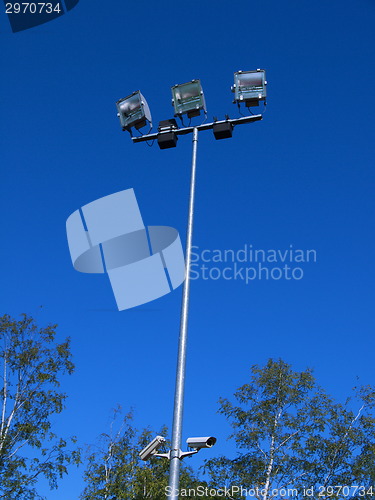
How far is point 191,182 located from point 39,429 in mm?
12946

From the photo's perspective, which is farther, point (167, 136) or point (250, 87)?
point (250, 87)

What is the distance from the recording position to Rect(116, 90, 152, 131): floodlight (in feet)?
37.2

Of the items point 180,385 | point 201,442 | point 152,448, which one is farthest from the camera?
point 180,385

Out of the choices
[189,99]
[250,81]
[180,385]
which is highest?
[250,81]

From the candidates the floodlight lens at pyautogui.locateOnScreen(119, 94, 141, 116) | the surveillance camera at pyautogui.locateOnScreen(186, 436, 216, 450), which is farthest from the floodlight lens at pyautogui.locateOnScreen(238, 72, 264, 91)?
the surveillance camera at pyautogui.locateOnScreen(186, 436, 216, 450)

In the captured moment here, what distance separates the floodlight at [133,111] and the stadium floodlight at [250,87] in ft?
6.48

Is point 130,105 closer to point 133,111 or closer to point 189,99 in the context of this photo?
point 133,111

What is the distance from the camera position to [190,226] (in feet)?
31.5

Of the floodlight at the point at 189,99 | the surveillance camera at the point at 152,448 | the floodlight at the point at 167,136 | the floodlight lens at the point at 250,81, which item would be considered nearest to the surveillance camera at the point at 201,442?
the surveillance camera at the point at 152,448

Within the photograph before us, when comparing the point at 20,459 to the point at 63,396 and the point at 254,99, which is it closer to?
the point at 63,396

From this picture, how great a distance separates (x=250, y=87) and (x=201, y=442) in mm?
7457

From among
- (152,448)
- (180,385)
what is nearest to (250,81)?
(180,385)

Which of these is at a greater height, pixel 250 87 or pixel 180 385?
pixel 250 87

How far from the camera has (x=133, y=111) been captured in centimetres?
1151
